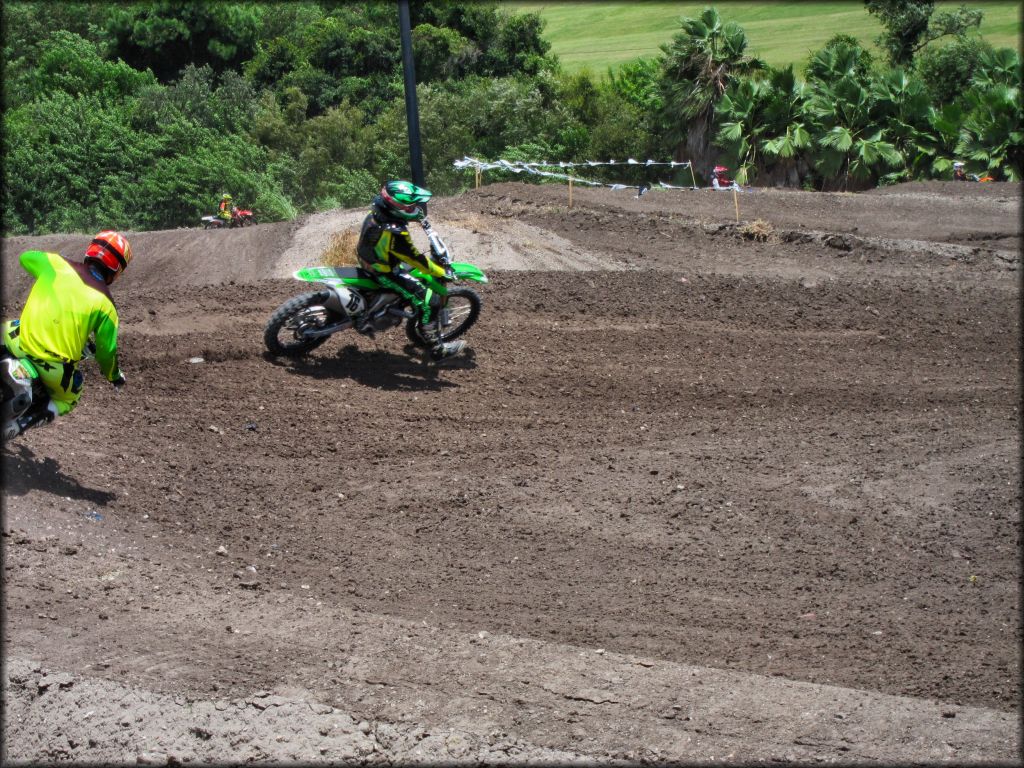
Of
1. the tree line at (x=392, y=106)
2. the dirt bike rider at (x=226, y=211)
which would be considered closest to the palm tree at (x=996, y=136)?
the tree line at (x=392, y=106)

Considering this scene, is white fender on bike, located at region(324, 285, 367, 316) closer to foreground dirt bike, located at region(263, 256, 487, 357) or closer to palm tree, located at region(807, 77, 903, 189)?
foreground dirt bike, located at region(263, 256, 487, 357)

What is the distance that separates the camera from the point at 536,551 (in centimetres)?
797

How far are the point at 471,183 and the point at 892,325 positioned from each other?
19.7 metres

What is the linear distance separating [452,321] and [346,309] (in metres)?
1.71

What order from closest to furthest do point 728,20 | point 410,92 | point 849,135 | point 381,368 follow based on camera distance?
point 381,368
point 410,92
point 849,135
point 728,20

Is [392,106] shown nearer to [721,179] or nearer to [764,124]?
[764,124]

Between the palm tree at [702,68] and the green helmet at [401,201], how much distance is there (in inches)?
760

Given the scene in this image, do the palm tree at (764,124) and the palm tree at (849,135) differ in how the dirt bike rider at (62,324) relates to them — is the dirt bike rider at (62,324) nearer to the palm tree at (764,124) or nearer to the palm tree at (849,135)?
the palm tree at (764,124)

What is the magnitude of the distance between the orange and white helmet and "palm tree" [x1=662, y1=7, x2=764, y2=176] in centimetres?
2313

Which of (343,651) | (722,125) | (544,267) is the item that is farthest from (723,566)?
(722,125)

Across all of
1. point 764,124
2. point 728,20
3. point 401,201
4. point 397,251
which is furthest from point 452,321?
point 728,20

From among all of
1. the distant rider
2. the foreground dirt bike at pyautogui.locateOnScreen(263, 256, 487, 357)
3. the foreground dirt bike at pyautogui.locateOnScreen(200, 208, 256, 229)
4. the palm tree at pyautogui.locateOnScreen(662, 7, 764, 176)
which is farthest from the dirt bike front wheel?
the palm tree at pyautogui.locateOnScreen(662, 7, 764, 176)

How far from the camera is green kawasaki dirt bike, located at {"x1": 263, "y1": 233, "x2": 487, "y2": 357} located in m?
11.1

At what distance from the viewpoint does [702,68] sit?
2875 centimetres
